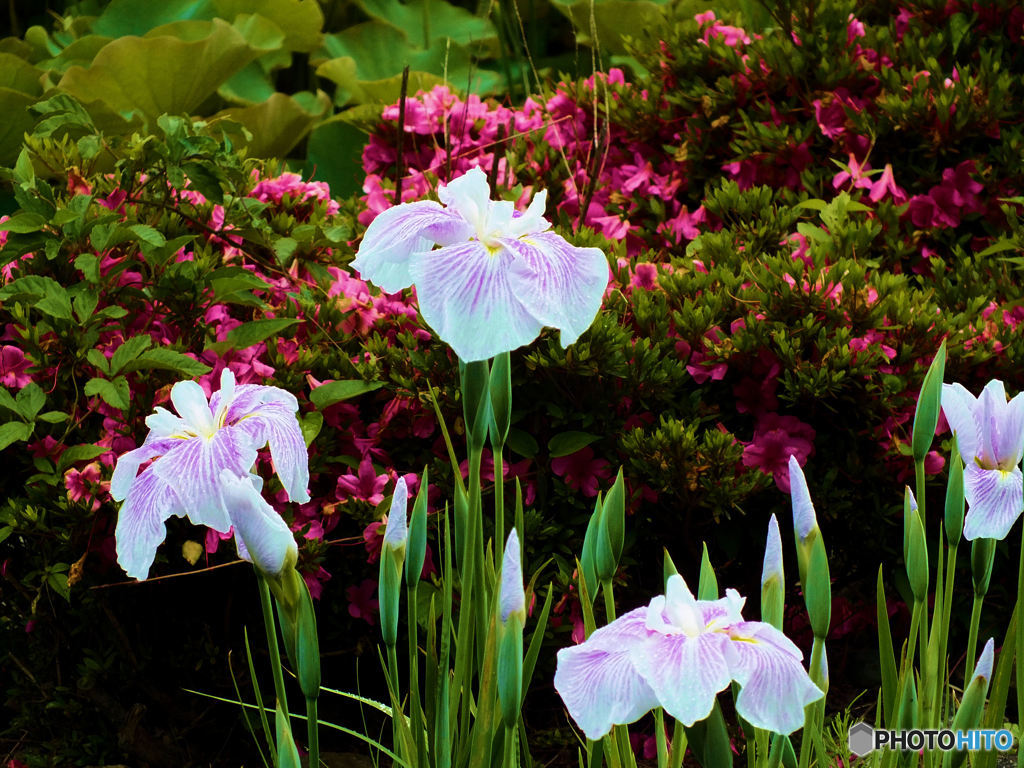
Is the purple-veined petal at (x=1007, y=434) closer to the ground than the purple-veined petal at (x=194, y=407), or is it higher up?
closer to the ground

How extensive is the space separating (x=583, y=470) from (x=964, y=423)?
102cm

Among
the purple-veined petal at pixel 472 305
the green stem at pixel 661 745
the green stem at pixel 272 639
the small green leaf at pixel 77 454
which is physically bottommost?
the small green leaf at pixel 77 454

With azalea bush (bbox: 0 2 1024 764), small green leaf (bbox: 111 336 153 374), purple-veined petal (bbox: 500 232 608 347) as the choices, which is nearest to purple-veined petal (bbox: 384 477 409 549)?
purple-veined petal (bbox: 500 232 608 347)

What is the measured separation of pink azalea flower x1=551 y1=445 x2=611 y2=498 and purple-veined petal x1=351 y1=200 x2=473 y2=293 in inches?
40.3

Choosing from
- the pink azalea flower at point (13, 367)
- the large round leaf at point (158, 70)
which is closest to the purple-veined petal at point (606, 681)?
the pink azalea flower at point (13, 367)

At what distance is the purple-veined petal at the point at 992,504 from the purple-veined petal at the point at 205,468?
2.18 feet

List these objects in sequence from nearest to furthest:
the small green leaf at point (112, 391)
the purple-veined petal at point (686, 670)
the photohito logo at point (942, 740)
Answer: the purple-veined petal at point (686, 670)
the photohito logo at point (942, 740)
the small green leaf at point (112, 391)

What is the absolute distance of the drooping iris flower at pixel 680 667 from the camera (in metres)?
0.74

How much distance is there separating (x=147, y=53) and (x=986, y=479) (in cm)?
342

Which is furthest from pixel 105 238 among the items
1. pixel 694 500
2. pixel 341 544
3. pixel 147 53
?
pixel 147 53

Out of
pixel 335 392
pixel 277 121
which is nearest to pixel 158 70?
pixel 277 121

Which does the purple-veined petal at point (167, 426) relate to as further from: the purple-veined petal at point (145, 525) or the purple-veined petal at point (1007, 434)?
the purple-veined petal at point (1007, 434)

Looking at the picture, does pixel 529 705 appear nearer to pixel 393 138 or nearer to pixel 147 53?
pixel 393 138

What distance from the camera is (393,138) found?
9.37 ft
